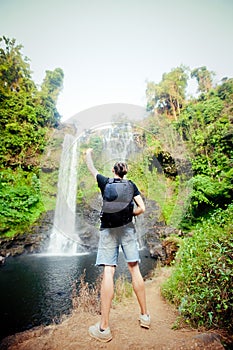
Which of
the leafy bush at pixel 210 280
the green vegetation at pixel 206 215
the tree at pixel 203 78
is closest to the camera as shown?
the leafy bush at pixel 210 280

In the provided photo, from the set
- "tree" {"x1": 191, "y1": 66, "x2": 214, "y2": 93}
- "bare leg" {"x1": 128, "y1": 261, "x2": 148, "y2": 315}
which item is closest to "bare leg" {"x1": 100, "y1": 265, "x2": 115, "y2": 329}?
"bare leg" {"x1": 128, "y1": 261, "x2": 148, "y2": 315}

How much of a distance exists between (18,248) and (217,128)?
11.3 meters

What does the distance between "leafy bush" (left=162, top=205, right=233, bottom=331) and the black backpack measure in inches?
50.7

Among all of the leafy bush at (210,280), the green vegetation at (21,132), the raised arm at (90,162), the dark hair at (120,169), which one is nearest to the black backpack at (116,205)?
the dark hair at (120,169)

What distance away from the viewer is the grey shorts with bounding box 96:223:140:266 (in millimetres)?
1925

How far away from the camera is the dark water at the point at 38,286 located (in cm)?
435

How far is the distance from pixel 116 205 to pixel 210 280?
5.37 ft

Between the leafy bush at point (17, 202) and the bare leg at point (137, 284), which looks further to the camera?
the leafy bush at point (17, 202)

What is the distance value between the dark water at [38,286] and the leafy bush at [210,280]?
10.5 feet

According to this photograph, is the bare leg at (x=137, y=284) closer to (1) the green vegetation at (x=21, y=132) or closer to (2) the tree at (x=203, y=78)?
(1) the green vegetation at (x=21, y=132)

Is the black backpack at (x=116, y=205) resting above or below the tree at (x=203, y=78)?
below

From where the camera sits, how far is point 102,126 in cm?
261

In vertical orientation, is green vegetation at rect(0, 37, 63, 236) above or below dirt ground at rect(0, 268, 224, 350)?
above

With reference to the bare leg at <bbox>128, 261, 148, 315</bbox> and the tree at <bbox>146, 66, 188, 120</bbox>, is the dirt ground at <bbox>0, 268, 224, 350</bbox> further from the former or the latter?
the tree at <bbox>146, 66, 188, 120</bbox>
